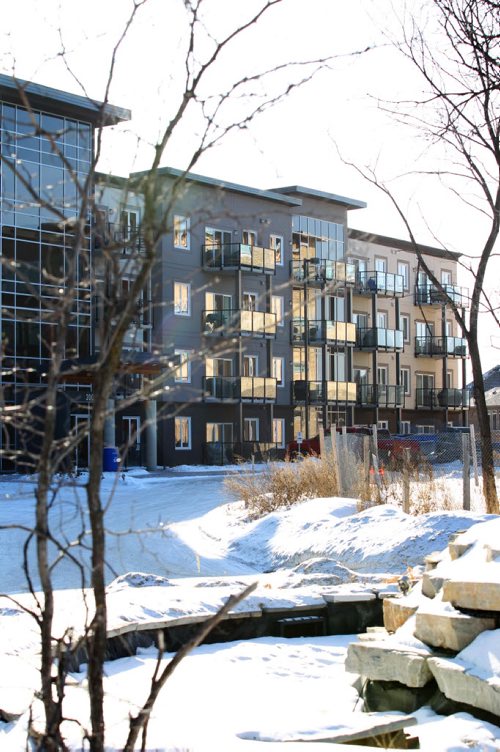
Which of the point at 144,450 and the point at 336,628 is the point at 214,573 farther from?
the point at 144,450

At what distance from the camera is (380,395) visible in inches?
2045

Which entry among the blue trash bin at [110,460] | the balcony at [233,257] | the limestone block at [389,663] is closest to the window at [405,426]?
the balcony at [233,257]

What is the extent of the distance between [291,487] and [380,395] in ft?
109

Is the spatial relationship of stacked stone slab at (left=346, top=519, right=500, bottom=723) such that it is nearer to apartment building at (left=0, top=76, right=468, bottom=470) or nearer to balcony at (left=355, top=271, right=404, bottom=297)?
apartment building at (left=0, top=76, right=468, bottom=470)

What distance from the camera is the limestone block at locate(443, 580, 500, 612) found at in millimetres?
6938

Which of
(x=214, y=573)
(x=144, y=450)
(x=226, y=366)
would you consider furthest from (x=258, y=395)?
(x=214, y=573)

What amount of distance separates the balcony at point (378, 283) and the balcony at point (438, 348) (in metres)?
4.60

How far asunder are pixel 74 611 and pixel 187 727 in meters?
2.55

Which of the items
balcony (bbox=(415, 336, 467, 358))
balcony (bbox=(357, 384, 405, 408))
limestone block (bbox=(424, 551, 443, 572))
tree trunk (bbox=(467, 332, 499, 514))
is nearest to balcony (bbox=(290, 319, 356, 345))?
balcony (bbox=(357, 384, 405, 408))

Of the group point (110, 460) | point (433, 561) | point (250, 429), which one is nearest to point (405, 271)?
point (250, 429)

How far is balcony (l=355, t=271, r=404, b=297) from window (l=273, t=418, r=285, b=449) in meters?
8.84

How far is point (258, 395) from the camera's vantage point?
1741 inches

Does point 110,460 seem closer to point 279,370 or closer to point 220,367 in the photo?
point 220,367

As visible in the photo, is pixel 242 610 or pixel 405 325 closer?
pixel 242 610
